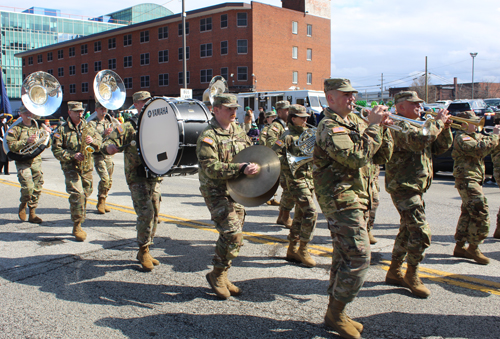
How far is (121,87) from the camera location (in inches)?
304

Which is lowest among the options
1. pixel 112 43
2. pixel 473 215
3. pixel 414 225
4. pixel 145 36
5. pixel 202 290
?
pixel 202 290

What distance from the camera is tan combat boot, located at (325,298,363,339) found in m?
3.48

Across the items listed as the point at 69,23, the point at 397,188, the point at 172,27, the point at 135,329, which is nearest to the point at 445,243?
the point at 397,188

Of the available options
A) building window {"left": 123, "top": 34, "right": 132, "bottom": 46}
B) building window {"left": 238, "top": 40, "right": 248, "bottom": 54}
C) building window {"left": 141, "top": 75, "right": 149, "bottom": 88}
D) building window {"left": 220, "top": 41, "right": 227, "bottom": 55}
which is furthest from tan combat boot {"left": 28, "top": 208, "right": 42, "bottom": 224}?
building window {"left": 123, "top": 34, "right": 132, "bottom": 46}

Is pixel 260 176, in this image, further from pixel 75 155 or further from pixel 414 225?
pixel 75 155

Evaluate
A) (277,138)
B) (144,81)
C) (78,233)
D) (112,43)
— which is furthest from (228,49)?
(78,233)

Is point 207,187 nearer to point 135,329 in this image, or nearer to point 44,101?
point 135,329

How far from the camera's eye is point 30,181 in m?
7.84

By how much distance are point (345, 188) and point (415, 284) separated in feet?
5.04

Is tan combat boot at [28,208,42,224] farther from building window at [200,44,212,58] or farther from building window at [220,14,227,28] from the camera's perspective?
building window at [200,44,212,58]

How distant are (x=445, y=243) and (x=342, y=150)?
3650mm

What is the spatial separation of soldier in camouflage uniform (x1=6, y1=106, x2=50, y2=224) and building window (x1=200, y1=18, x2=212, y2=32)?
4140cm

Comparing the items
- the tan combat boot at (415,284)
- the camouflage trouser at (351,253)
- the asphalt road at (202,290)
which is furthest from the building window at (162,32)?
the camouflage trouser at (351,253)

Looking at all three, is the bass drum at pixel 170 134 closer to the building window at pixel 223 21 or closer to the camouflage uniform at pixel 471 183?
the camouflage uniform at pixel 471 183
